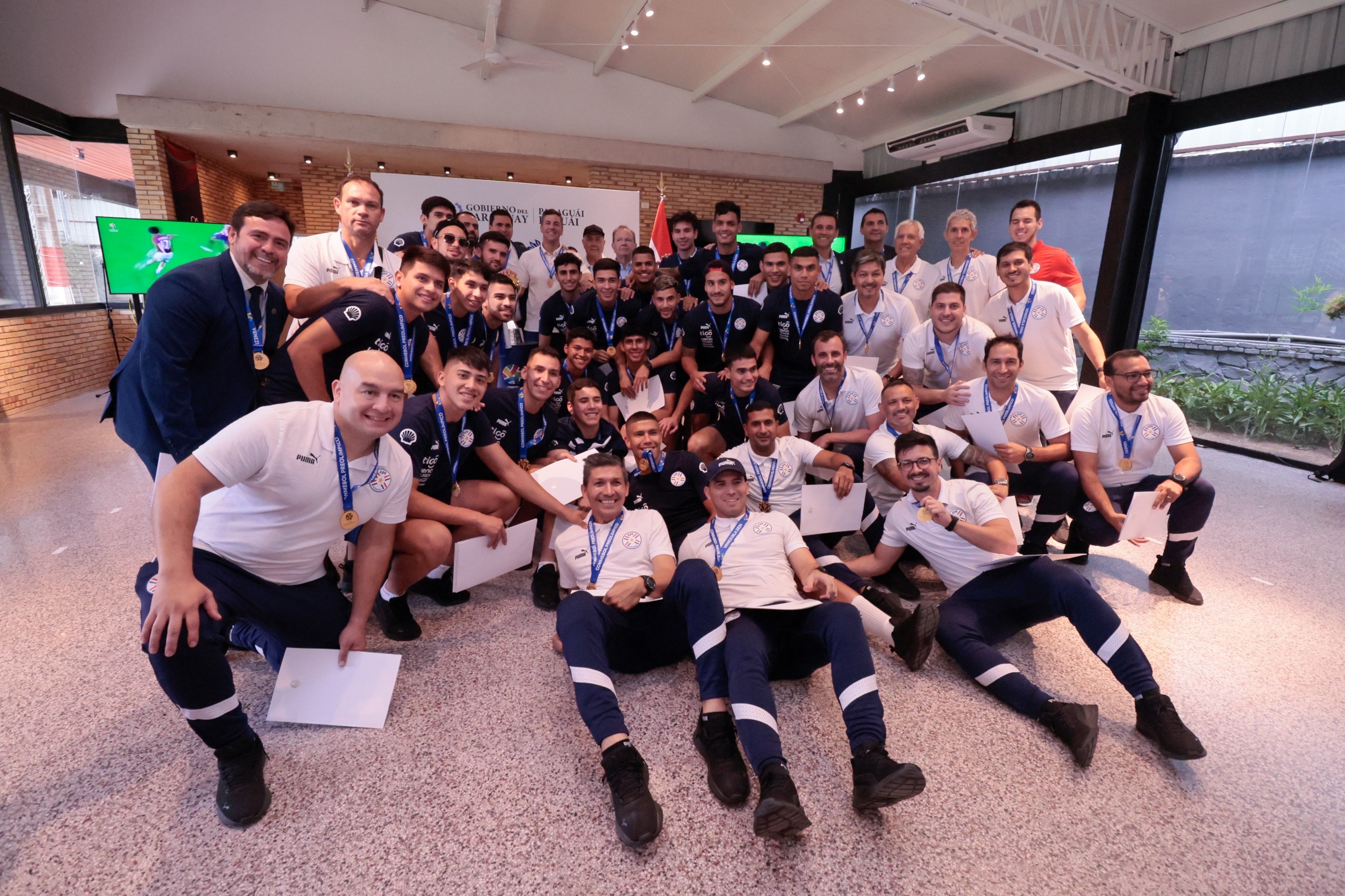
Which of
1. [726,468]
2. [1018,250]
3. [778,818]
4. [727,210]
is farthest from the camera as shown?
[727,210]

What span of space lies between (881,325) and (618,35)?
6.04 metres

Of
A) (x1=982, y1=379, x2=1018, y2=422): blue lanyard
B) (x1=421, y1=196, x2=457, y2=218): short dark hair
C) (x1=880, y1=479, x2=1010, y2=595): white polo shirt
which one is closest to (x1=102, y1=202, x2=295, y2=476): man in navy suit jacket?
(x1=421, y1=196, x2=457, y2=218): short dark hair

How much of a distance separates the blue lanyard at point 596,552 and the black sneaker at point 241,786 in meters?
1.09

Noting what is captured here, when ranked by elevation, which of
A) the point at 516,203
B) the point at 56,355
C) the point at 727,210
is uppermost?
the point at 516,203

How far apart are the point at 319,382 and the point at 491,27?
6917mm

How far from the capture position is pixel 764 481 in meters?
3.08

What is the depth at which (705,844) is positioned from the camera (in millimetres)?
1607

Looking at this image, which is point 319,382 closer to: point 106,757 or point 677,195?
point 106,757

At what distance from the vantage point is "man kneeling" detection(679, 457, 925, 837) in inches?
63.4

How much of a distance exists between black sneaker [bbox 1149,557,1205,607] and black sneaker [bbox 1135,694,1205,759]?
117 centimetres

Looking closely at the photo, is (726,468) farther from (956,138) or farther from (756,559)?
(956,138)

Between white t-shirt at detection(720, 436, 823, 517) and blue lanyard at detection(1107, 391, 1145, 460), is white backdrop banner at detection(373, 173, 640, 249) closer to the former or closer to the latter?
white t-shirt at detection(720, 436, 823, 517)

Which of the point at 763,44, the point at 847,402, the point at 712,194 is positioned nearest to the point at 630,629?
the point at 847,402

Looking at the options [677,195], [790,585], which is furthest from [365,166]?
[790,585]
